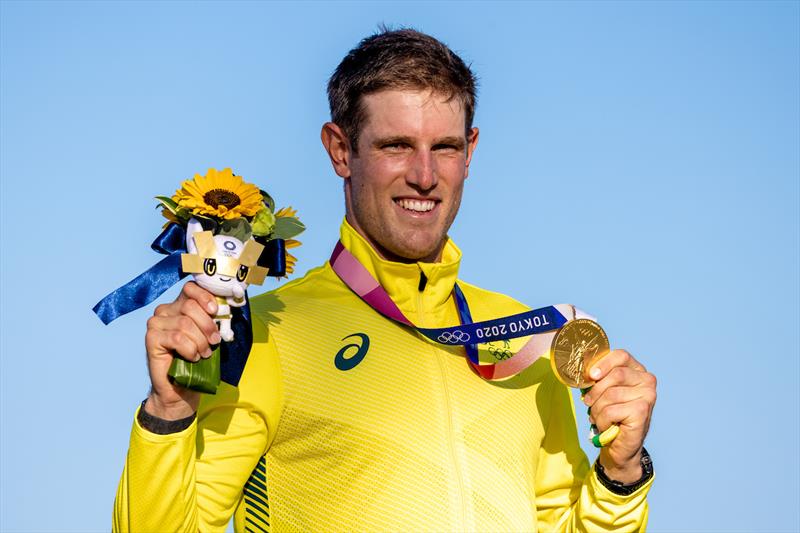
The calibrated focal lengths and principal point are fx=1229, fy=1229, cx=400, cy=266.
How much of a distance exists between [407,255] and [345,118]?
0.81 meters

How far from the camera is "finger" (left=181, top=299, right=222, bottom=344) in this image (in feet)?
16.4

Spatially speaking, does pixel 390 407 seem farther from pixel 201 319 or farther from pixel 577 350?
pixel 201 319

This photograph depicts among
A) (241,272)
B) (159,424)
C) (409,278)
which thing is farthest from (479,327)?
(159,424)

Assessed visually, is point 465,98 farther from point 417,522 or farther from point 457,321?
point 417,522

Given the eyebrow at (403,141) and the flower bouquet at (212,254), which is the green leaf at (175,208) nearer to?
the flower bouquet at (212,254)

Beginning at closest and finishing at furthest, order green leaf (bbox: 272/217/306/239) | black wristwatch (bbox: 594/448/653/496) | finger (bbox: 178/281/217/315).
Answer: finger (bbox: 178/281/217/315) → green leaf (bbox: 272/217/306/239) → black wristwatch (bbox: 594/448/653/496)

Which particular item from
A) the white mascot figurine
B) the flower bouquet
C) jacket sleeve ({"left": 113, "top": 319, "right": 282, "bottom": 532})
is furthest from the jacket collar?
the white mascot figurine

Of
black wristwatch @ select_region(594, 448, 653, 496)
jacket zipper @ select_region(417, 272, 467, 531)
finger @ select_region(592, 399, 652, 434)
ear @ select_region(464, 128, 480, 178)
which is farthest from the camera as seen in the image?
ear @ select_region(464, 128, 480, 178)

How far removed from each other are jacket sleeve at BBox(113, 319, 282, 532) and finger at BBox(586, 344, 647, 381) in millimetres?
1530

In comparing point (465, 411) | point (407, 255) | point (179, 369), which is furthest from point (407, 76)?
point (179, 369)

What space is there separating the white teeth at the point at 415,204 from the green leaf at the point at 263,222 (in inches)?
47.2

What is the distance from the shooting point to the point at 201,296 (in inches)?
198

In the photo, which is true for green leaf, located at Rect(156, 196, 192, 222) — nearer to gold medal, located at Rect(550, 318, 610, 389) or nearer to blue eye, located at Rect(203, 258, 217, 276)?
blue eye, located at Rect(203, 258, 217, 276)

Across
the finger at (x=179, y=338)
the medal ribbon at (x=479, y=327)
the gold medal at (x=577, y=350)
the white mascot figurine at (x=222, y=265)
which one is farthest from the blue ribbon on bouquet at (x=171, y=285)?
the gold medal at (x=577, y=350)
